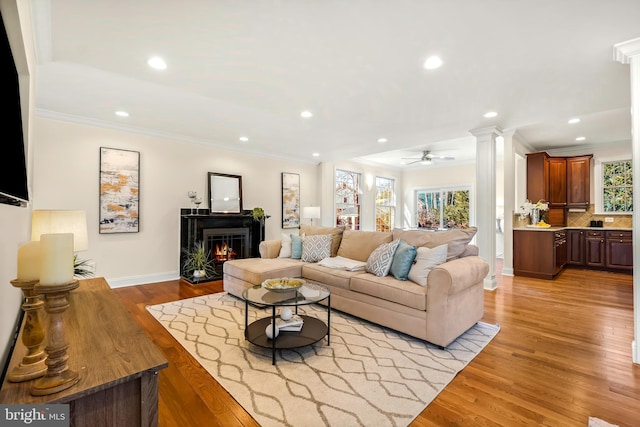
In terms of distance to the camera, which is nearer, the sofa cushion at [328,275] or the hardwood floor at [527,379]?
the hardwood floor at [527,379]

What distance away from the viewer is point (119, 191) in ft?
14.3

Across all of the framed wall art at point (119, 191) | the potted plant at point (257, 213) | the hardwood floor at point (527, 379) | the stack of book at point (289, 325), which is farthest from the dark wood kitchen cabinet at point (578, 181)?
the framed wall art at point (119, 191)

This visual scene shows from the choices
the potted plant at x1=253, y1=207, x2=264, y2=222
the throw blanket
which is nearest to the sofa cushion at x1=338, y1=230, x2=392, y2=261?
the throw blanket

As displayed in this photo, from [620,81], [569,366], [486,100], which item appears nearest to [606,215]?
[620,81]

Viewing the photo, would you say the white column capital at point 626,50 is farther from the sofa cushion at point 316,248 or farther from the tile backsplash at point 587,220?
the tile backsplash at point 587,220

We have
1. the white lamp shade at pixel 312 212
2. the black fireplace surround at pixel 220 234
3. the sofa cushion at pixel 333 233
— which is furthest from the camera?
the white lamp shade at pixel 312 212

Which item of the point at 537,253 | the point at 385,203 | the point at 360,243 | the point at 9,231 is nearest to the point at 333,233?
the point at 360,243

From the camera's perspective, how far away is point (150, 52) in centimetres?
236

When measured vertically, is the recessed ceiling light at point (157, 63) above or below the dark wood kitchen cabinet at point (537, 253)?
above

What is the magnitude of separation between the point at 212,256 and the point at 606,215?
8.18 m

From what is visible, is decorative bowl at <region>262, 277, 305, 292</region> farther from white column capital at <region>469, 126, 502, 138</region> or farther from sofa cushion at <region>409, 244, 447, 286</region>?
white column capital at <region>469, 126, 502, 138</region>

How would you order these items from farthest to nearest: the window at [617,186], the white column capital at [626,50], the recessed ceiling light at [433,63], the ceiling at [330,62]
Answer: the window at [617,186] < the recessed ceiling light at [433,63] < the white column capital at [626,50] < the ceiling at [330,62]

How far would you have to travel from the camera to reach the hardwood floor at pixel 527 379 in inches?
66.7

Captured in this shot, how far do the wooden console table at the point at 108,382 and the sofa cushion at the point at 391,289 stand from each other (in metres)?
2.10
